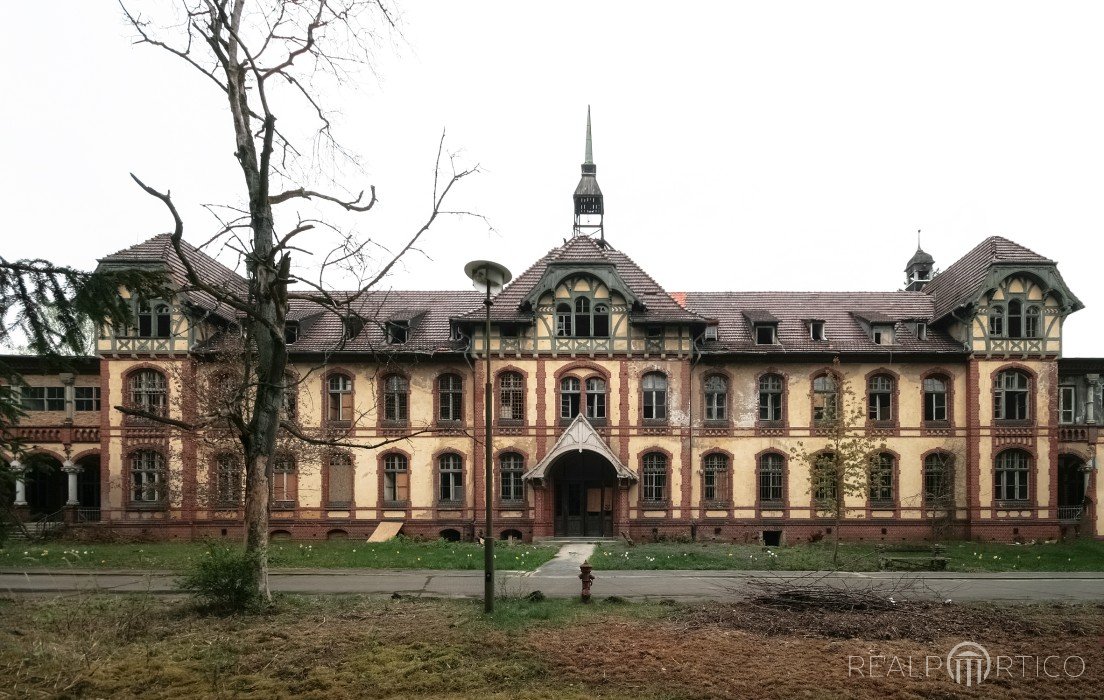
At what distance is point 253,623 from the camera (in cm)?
1032

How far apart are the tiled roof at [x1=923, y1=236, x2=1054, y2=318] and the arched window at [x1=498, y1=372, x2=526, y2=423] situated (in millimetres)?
17574

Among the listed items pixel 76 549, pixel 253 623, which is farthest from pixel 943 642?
pixel 76 549

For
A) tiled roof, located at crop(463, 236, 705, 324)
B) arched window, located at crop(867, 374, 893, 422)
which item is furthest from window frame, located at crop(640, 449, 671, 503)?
arched window, located at crop(867, 374, 893, 422)

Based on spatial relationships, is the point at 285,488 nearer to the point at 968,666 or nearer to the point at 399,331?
the point at 399,331

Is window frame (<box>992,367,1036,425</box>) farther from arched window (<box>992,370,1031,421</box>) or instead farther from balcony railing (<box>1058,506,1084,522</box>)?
balcony railing (<box>1058,506,1084,522</box>)

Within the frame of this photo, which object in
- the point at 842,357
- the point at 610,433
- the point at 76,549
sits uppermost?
the point at 842,357

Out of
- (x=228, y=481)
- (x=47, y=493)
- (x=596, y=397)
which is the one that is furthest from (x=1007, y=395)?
(x=47, y=493)

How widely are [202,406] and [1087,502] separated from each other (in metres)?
34.2

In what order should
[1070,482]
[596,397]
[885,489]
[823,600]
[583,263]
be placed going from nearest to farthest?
[823,600], [583,263], [596,397], [885,489], [1070,482]

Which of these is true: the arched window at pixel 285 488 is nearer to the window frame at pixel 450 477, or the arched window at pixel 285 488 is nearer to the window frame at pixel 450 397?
the window frame at pixel 450 477

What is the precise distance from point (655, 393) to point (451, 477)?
8802 mm

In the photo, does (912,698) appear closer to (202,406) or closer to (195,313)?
(202,406)

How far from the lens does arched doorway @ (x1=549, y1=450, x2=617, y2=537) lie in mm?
24581

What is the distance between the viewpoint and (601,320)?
81.6 ft
